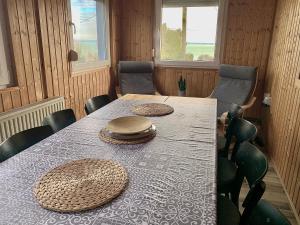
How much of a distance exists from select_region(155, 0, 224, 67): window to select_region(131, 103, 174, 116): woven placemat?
6.62 ft

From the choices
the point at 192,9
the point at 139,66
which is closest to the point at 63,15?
the point at 139,66

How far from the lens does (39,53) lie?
235 centimetres

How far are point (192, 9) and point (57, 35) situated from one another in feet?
7.38

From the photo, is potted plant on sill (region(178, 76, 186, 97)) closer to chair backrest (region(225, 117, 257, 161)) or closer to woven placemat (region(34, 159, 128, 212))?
chair backrest (region(225, 117, 257, 161))

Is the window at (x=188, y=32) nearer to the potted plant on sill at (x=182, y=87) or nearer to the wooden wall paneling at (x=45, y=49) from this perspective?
the potted plant on sill at (x=182, y=87)

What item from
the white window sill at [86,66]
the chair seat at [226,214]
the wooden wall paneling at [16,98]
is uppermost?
the white window sill at [86,66]

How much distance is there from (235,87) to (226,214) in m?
2.57

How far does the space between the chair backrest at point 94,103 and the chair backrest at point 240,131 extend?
124 cm

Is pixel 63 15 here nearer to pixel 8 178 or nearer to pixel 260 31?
pixel 8 178

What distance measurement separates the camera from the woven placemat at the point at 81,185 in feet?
2.80

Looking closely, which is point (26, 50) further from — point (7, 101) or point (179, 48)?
point (179, 48)

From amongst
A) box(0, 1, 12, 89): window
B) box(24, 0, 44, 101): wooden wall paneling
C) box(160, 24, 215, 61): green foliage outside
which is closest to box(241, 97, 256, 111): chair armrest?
box(160, 24, 215, 61): green foliage outside

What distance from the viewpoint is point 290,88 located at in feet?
7.47

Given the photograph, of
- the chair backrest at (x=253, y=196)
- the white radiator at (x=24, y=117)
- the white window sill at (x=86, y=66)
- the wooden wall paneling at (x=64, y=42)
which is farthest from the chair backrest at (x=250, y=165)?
the white window sill at (x=86, y=66)
